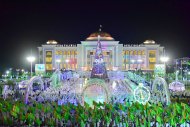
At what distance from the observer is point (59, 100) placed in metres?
20.6

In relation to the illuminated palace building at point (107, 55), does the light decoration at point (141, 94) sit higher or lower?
lower

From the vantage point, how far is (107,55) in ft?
247

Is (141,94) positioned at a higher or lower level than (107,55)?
lower

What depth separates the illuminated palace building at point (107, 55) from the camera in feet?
241

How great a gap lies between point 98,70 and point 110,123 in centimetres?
1975

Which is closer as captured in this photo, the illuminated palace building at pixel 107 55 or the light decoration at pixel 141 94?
the light decoration at pixel 141 94

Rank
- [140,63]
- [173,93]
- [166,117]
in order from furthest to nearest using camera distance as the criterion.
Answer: [140,63] < [173,93] < [166,117]

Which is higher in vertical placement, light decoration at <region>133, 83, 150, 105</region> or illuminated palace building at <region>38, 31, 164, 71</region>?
illuminated palace building at <region>38, 31, 164, 71</region>

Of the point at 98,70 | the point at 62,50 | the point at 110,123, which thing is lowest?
the point at 110,123

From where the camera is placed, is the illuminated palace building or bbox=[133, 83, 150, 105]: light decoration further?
the illuminated palace building

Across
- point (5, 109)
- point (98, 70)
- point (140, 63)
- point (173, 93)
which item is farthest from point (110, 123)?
point (140, 63)

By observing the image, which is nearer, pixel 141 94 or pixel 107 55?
pixel 141 94

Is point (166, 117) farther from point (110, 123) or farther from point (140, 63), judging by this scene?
point (140, 63)

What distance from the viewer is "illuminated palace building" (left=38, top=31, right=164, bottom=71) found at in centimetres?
7356
